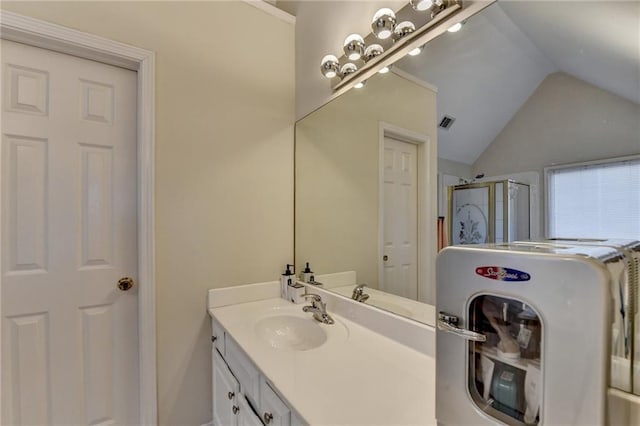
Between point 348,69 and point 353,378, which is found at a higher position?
point 348,69

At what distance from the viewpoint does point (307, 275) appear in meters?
1.76

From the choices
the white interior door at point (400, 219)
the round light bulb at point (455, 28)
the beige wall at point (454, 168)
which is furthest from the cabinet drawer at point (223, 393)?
the round light bulb at point (455, 28)

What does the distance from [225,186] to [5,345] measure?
1150 millimetres

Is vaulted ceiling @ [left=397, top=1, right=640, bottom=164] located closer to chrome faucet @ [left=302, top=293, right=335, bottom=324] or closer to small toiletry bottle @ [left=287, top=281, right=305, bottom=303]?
chrome faucet @ [left=302, top=293, right=335, bottom=324]

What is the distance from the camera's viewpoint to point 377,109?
1.42m

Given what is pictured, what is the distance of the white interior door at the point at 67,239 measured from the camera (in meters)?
1.26

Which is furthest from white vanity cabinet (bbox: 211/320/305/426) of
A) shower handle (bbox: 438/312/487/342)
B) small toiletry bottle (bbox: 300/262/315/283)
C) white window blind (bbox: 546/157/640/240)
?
white window blind (bbox: 546/157/640/240)

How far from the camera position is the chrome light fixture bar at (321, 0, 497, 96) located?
3.29 ft

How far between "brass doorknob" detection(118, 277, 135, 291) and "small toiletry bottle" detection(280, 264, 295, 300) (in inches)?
30.9

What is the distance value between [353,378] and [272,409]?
0.26m

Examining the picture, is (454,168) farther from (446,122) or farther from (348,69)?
(348,69)

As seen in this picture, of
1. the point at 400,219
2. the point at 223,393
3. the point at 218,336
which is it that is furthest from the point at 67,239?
the point at 400,219

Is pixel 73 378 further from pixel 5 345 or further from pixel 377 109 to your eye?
pixel 377 109

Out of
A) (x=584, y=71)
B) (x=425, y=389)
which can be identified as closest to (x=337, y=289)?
(x=425, y=389)
